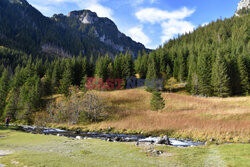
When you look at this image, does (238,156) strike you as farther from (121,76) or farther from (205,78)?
(121,76)

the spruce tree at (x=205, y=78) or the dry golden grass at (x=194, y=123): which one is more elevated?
the spruce tree at (x=205, y=78)

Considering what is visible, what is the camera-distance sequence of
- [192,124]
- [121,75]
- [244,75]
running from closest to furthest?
[192,124]
[244,75]
[121,75]

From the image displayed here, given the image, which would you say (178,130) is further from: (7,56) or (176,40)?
(7,56)

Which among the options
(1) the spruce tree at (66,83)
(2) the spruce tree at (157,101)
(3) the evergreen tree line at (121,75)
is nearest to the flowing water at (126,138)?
(2) the spruce tree at (157,101)

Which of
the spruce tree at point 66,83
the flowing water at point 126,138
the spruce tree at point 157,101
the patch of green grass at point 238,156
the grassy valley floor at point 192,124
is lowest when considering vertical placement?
the flowing water at point 126,138

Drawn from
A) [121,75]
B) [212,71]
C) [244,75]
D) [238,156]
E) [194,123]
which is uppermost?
[121,75]

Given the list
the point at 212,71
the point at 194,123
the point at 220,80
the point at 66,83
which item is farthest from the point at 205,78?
the point at 66,83

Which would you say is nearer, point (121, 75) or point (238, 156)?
point (238, 156)

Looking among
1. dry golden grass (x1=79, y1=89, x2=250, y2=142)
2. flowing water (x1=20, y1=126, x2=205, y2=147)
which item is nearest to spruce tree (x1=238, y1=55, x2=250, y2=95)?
dry golden grass (x1=79, y1=89, x2=250, y2=142)

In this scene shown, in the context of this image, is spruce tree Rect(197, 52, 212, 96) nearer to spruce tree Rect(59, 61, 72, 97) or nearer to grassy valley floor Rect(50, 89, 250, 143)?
grassy valley floor Rect(50, 89, 250, 143)

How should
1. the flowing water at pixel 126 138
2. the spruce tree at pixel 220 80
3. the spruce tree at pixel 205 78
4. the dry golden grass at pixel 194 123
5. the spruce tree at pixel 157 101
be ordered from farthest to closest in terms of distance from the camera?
the spruce tree at pixel 205 78 → the spruce tree at pixel 220 80 → the spruce tree at pixel 157 101 → the dry golden grass at pixel 194 123 → the flowing water at pixel 126 138

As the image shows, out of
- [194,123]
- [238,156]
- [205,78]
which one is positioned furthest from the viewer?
[205,78]

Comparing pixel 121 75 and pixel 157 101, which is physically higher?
pixel 121 75

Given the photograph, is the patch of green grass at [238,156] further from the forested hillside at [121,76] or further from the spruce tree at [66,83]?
the spruce tree at [66,83]
